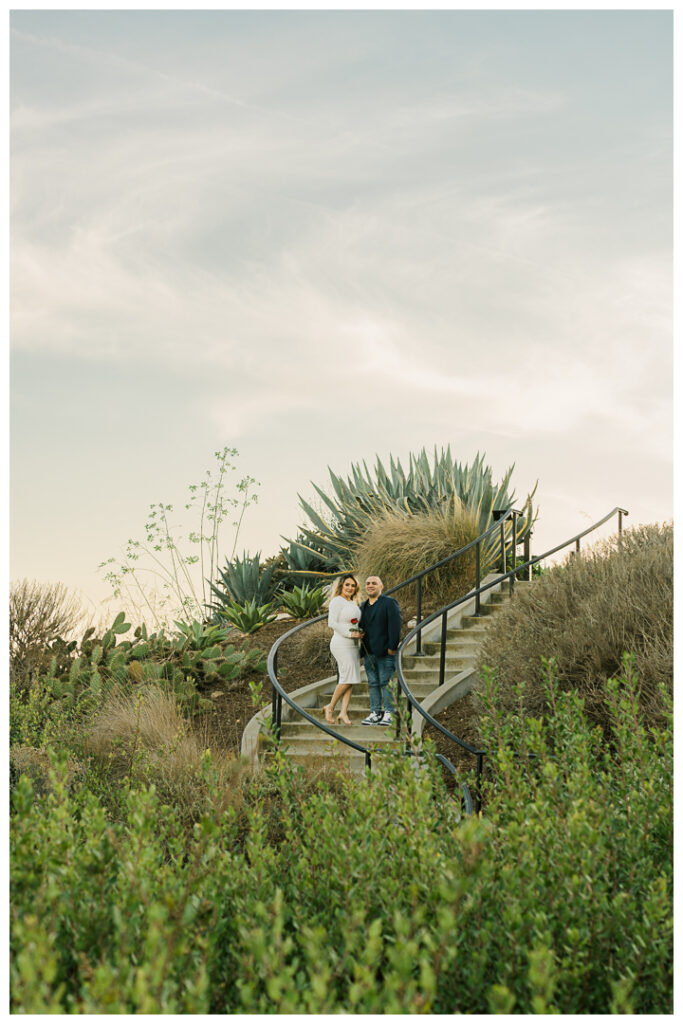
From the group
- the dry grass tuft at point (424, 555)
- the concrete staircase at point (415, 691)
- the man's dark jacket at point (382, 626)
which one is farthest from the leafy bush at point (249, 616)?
the man's dark jacket at point (382, 626)

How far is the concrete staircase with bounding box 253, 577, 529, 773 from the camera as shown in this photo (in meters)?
9.48

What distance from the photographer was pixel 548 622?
27.7 ft

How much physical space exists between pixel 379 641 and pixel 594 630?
9.37ft

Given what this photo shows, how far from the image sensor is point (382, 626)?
31.7ft

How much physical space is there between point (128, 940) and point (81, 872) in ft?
1.61

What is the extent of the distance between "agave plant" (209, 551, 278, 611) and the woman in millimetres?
7095

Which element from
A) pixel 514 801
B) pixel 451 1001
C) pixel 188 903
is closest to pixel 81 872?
pixel 188 903

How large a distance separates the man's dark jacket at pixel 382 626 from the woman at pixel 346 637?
168 mm

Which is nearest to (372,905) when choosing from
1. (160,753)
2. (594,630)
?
(160,753)

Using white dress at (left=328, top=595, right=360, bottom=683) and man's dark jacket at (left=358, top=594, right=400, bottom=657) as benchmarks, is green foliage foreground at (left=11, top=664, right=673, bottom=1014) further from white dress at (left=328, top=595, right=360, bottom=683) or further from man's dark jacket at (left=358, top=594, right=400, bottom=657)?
white dress at (left=328, top=595, right=360, bottom=683)

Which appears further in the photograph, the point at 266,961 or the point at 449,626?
the point at 449,626
